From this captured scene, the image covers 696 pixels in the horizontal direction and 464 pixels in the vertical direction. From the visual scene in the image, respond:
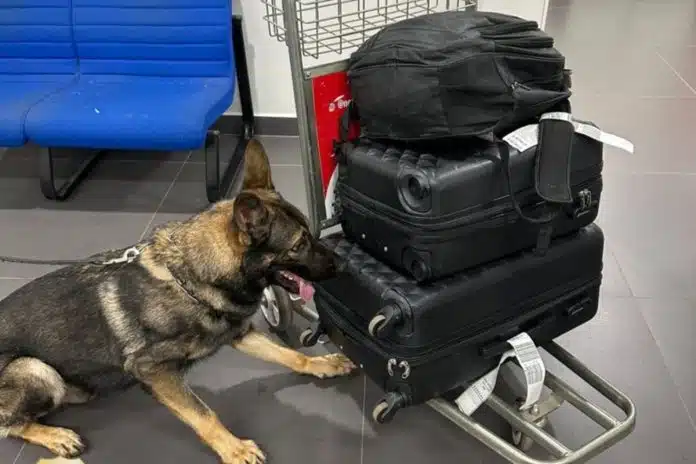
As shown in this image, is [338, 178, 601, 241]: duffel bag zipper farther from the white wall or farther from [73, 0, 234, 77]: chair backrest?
the white wall

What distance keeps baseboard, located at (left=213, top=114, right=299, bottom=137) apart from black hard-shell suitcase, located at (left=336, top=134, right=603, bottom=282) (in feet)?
7.37

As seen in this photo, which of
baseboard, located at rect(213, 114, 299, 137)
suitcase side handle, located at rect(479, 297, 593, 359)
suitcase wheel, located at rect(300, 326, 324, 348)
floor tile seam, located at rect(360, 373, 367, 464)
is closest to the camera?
suitcase side handle, located at rect(479, 297, 593, 359)

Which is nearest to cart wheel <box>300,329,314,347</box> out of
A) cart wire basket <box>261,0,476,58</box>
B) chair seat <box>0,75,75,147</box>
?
cart wire basket <box>261,0,476,58</box>

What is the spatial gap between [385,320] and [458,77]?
60cm

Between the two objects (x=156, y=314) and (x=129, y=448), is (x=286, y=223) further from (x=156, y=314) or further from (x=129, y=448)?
(x=129, y=448)

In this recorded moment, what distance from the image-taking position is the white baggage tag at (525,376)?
1.65 meters

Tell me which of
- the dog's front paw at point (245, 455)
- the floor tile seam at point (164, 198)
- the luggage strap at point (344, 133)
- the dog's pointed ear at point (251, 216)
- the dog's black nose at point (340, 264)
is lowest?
the dog's front paw at point (245, 455)

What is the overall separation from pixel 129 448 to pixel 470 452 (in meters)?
1.06

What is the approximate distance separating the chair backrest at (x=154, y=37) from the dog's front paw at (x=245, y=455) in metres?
2.11

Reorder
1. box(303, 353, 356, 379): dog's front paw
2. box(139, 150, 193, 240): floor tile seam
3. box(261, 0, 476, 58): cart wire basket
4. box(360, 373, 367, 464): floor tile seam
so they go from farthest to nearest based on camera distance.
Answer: box(139, 150, 193, 240): floor tile seam
box(303, 353, 356, 379): dog's front paw
box(360, 373, 367, 464): floor tile seam
box(261, 0, 476, 58): cart wire basket

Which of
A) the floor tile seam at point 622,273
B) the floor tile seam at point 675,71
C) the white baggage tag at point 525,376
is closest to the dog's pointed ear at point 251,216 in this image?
the white baggage tag at point 525,376

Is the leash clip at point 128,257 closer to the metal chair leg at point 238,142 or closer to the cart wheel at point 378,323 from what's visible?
the cart wheel at point 378,323

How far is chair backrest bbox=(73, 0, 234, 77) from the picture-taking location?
3.29 metres

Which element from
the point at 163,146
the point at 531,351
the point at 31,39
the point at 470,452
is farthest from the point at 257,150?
the point at 31,39
